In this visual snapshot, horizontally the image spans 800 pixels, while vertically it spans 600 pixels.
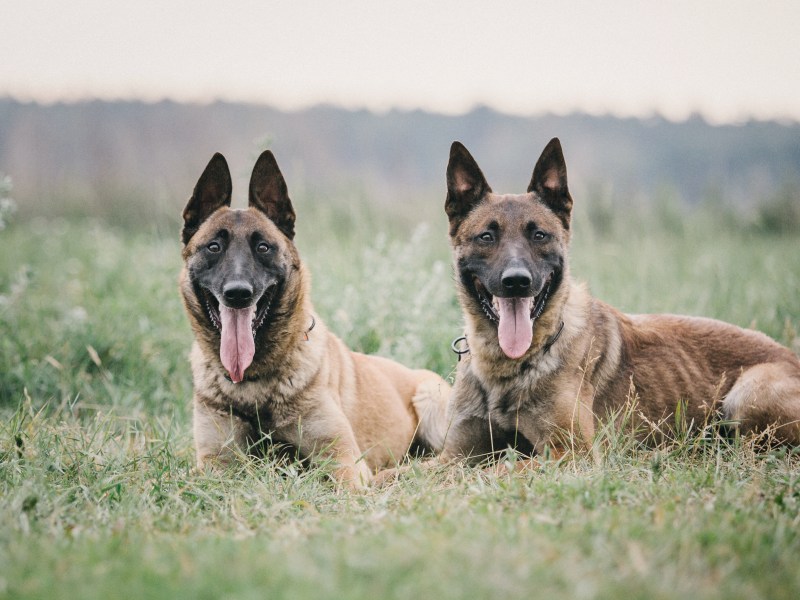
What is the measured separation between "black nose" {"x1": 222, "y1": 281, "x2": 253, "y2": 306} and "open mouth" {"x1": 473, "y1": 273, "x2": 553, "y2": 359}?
51.0 inches

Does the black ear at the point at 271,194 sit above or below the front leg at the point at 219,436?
above

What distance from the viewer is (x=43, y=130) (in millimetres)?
20344

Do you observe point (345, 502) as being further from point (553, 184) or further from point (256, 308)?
point (553, 184)

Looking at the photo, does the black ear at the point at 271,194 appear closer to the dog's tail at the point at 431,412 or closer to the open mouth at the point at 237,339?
the open mouth at the point at 237,339

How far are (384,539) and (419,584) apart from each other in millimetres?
409

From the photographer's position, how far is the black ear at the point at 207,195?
13.4 ft

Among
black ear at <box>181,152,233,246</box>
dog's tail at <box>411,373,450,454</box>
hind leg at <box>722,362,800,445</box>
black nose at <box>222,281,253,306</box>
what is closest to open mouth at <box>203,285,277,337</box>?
black nose at <box>222,281,253,306</box>

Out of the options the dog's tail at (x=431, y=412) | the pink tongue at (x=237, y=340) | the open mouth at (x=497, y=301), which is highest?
the open mouth at (x=497, y=301)

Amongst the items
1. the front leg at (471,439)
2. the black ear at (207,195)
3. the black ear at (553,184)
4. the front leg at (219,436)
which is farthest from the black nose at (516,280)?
the black ear at (207,195)

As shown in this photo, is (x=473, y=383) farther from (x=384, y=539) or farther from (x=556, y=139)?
(x=384, y=539)

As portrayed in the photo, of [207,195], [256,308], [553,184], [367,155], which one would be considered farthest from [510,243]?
[367,155]

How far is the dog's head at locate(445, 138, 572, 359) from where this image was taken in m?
3.76

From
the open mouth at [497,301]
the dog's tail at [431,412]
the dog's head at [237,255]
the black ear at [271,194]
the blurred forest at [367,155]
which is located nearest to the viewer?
the dog's head at [237,255]

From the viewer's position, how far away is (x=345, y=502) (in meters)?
3.28
